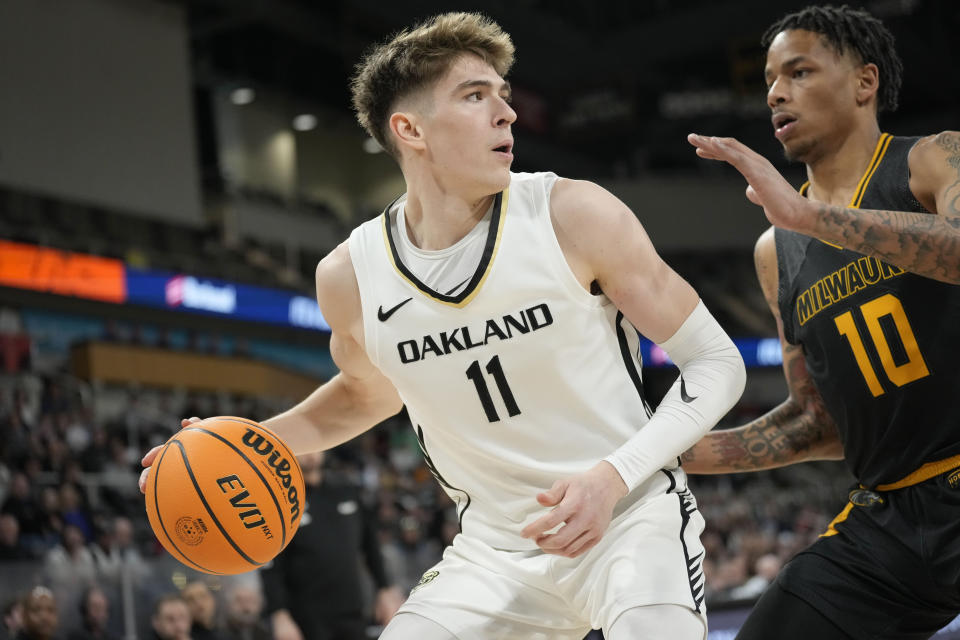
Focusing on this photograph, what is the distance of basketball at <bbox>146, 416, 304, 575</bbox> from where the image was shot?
303cm

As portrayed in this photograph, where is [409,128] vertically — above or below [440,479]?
above

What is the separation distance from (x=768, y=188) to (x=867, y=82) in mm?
1115

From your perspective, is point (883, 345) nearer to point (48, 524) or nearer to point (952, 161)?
point (952, 161)

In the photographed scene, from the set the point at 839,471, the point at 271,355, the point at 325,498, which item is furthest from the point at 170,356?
the point at 839,471

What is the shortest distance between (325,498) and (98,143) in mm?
13790

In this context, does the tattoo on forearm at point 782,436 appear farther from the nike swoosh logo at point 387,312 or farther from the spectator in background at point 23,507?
the spectator in background at point 23,507

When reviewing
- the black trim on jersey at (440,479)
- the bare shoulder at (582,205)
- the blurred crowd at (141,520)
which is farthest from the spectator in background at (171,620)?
the bare shoulder at (582,205)

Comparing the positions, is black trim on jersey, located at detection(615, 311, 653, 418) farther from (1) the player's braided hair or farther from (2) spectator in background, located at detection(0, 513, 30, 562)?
(2) spectator in background, located at detection(0, 513, 30, 562)

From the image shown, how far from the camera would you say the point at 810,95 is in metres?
3.50

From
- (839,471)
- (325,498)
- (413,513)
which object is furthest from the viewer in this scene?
(839,471)

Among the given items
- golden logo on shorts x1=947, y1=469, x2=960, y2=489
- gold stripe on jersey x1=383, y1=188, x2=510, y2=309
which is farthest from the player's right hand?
golden logo on shorts x1=947, y1=469, x2=960, y2=489

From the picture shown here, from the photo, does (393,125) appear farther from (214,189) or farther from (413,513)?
(214,189)

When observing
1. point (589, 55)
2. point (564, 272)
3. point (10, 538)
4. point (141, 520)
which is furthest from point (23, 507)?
point (589, 55)

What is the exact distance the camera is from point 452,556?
10.0 feet
